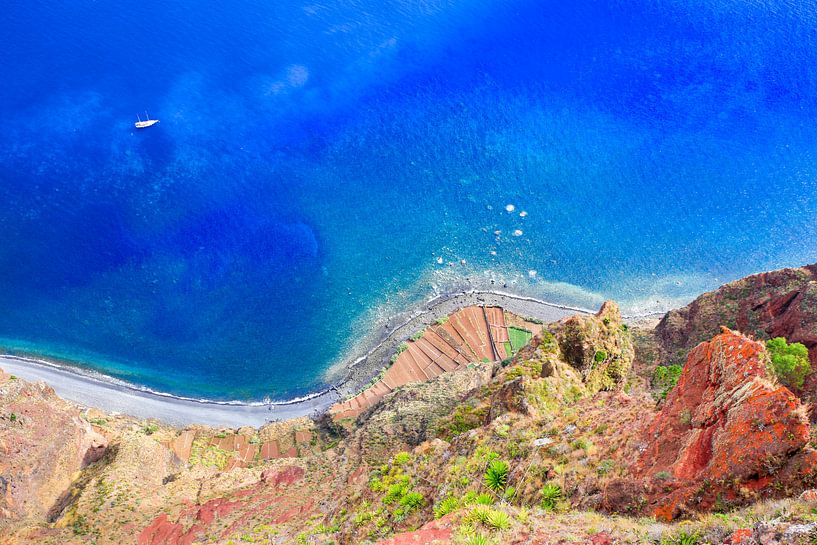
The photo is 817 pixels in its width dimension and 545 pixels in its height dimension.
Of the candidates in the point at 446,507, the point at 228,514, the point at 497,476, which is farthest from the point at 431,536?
the point at 228,514

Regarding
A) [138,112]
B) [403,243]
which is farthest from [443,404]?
[138,112]

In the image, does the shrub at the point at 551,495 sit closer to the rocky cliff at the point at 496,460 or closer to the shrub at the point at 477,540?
the rocky cliff at the point at 496,460

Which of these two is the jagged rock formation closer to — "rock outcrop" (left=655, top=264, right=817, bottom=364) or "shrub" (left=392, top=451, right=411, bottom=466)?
"rock outcrop" (left=655, top=264, right=817, bottom=364)

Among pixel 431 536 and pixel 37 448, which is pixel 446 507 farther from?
pixel 37 448

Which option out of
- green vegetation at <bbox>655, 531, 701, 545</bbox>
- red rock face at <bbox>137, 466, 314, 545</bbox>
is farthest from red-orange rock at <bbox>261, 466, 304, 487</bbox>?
green vegetation at <bbox>655, 531, 701, 545</bbox>

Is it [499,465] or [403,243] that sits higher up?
[403,243]

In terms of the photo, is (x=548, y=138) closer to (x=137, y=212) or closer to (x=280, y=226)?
(x=280, y=226)
